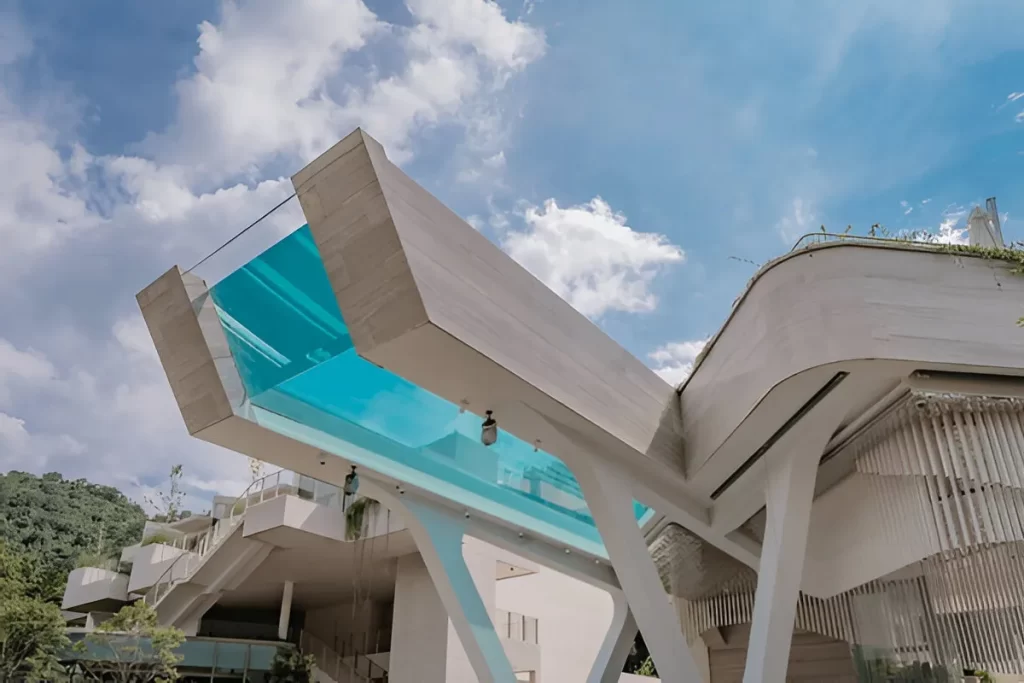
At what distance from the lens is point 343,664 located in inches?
933

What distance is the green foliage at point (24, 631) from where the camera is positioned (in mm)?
15852

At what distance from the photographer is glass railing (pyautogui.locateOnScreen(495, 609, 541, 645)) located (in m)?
20.0

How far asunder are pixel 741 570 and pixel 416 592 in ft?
30.1

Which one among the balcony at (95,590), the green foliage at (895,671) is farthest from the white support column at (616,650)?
the balcony at (95,590)

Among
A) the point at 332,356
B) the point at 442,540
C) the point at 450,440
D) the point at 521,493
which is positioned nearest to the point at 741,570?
the point at 521,493

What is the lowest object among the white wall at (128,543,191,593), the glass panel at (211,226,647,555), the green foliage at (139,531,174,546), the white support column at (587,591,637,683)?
the white support column at (587,591,637,683)

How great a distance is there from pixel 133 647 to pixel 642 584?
1323 cm

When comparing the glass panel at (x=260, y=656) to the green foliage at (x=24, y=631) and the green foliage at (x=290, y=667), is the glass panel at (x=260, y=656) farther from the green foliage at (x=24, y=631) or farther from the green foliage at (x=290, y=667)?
the green foliage at (x=24, y=631)

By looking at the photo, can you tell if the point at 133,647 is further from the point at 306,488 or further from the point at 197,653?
the point at 306,488

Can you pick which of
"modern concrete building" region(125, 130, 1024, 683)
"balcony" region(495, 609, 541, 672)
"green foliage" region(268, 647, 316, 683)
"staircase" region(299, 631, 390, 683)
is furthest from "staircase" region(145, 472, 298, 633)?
"modern concrete building" region(125, 130, 1024, 683)

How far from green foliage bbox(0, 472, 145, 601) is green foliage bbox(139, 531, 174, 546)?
43.8 feet

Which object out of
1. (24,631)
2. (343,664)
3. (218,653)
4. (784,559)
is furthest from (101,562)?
(784,559)

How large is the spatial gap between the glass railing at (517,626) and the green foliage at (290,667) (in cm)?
520

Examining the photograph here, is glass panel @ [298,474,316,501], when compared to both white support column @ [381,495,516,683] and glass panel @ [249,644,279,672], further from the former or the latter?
white support column @ [381,495,516,683]
